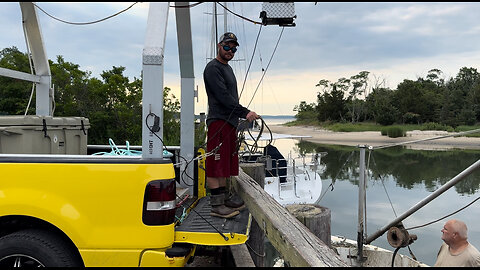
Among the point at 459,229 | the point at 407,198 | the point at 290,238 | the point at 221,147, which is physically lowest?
the point at 407,198

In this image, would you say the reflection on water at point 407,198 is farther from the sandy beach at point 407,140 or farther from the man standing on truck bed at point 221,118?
the sandy beach at point 407,140

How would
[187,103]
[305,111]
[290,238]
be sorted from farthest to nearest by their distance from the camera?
[305,111] → [187,103] → [290,238]

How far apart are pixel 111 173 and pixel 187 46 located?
2213 mm

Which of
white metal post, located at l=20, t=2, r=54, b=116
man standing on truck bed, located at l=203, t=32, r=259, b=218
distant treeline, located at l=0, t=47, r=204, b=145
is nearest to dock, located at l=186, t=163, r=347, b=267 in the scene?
man standing on truck bed, located at l=203, t=32, r=259, b=218

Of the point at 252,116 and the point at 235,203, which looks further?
the point at 235,203

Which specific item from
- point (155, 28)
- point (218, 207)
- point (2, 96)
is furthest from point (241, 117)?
point (2, 96)

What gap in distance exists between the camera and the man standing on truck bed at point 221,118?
360cm

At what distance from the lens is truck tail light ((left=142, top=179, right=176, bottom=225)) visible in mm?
2746

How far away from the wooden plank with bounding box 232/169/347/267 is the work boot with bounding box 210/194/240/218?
0.20m

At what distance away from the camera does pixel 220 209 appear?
141 inches

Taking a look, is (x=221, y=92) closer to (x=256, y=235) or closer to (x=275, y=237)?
(x=275, y=237)

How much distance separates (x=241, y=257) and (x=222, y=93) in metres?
1.76

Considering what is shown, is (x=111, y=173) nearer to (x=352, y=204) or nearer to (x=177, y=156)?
(x=177, y=156)

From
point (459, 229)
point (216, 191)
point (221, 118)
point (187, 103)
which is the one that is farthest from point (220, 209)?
point (459, 229)
